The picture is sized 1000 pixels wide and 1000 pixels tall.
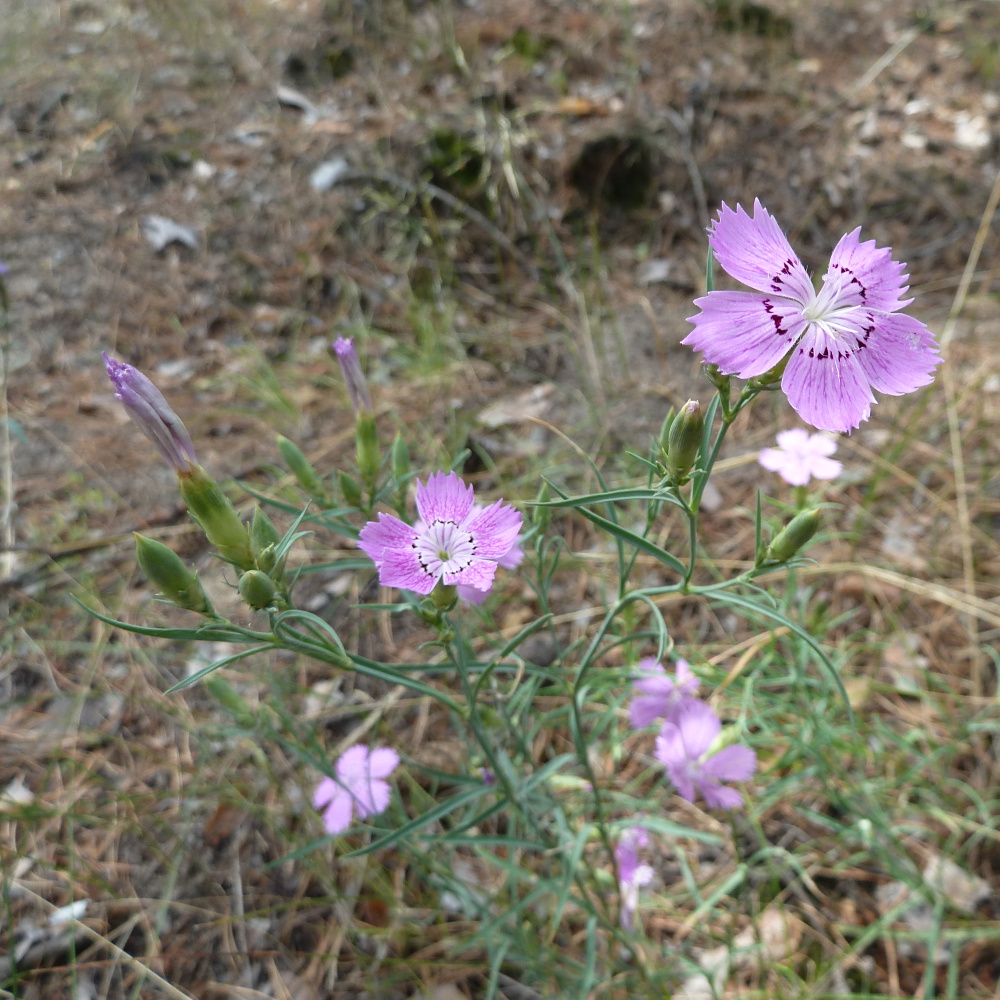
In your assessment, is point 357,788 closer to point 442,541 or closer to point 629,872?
point 629,872

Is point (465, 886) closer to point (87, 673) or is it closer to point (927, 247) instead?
point (87, 673)

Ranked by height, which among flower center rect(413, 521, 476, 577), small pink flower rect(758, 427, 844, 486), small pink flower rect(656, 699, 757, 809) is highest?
flower center rect(413, 521, 476, 577)

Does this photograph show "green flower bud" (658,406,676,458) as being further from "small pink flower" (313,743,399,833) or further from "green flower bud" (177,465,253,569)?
"small pink flower" (313,743,399,833)

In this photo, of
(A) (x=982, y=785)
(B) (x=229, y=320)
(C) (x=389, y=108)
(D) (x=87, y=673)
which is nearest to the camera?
(A) (x=982, y=785)

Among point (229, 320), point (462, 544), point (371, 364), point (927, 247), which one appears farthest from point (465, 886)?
point (927, 247)

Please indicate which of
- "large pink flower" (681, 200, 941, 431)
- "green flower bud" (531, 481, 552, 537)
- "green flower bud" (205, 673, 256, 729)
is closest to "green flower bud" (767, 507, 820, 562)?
"large pink flower" (681, 200, 941, 431)

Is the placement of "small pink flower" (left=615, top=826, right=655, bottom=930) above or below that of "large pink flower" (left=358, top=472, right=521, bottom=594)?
below

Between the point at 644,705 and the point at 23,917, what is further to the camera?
the point at 23,917
